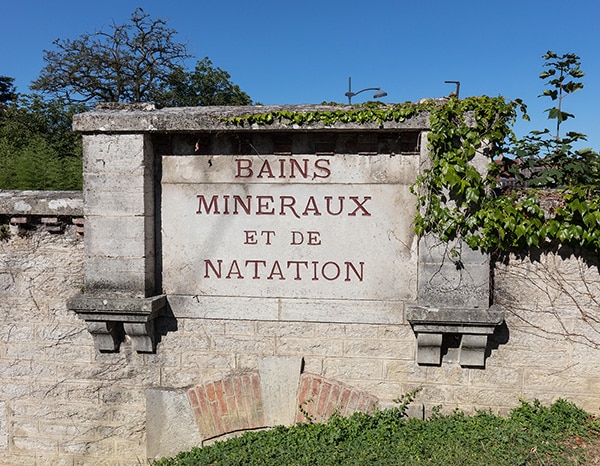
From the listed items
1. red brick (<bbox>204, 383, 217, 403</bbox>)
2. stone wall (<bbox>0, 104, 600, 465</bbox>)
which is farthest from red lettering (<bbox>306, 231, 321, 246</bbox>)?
red brick (<bbox>204, 383, 217, 403</bbox>)

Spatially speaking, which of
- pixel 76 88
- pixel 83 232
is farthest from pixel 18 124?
pixel 83 232

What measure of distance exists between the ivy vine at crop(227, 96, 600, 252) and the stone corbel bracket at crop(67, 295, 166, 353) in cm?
198

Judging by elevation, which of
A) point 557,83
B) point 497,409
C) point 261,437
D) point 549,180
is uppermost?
point 557,83

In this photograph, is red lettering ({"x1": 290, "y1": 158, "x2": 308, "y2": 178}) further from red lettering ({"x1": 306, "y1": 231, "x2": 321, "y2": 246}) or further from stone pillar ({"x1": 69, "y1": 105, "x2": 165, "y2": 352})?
stone pillar ({"x1": 69, "y1": 105, "x2": 165, "y2": 352})

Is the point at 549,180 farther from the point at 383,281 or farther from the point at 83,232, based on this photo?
the point at 83,232

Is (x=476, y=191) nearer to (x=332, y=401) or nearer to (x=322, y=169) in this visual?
(x=322, y=169)

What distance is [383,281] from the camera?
3912 mm

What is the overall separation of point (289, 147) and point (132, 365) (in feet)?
7.93

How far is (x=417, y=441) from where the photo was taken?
11.7 ft

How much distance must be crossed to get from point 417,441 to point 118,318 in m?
2.65

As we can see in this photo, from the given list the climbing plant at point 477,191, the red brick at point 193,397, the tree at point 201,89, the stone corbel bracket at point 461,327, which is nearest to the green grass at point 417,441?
the red brick at point 193,397

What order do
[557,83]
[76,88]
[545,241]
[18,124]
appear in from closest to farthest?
[545,241] → [557,83] → [18,124] → [76,88]

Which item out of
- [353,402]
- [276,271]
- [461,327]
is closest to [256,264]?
[276,271]

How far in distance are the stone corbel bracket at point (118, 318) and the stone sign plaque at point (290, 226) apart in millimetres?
346
